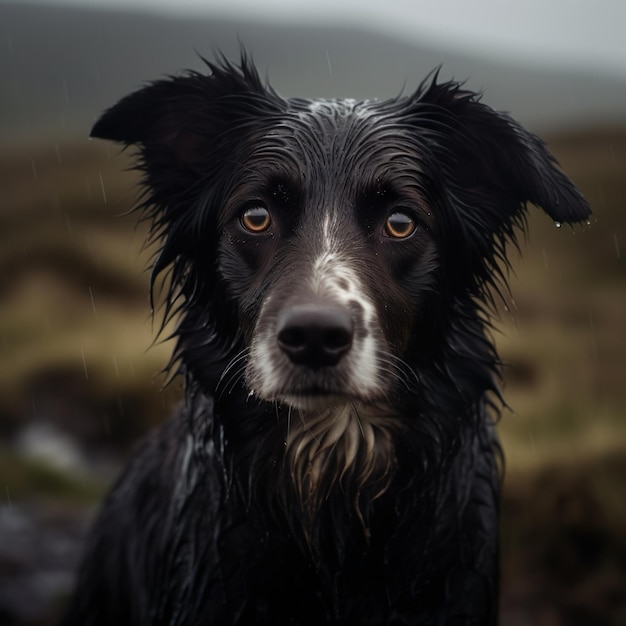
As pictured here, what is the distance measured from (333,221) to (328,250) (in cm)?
15

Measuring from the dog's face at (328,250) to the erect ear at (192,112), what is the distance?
0.67ft

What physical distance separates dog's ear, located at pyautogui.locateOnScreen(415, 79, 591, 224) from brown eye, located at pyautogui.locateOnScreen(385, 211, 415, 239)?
432mm

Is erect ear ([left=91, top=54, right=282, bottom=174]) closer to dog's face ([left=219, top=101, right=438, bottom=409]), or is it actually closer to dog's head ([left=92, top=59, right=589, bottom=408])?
dog's head ([left=92, top=59, right=589, bottom=408])

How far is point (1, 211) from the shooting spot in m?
12.9

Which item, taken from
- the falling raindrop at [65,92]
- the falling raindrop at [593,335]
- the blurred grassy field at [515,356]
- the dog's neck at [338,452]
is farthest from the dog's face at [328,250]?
the falling raindrop at [65,92]

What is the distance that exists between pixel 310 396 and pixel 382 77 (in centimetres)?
1663

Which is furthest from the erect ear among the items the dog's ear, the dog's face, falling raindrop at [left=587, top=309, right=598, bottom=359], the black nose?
falling raindrop at [left=587, top=309, right=598, bottom=359]

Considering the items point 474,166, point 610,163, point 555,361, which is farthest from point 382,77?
point 474,166

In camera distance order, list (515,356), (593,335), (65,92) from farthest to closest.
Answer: (65,92), (593,335), (515,356)

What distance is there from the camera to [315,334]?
2461mm

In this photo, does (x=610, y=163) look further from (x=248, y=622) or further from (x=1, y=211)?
(x=248, y=622)

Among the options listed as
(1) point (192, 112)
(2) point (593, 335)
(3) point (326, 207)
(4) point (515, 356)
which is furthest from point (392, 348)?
(2) point (593, 335)

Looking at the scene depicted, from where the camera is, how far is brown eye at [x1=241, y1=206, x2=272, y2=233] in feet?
9.55

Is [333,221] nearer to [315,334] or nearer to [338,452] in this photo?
[315,334]
